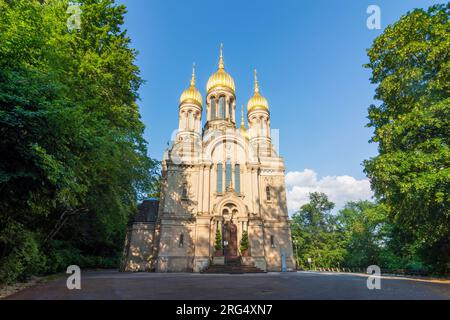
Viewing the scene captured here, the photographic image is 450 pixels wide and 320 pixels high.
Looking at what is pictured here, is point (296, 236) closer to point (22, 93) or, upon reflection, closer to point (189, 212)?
point (189, 212)

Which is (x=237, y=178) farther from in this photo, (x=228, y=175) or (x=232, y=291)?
(x=232, y=291)

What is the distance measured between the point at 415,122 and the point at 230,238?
17.8 m

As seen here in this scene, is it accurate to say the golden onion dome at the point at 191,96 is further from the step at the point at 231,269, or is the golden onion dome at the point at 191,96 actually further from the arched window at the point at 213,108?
the step at the point at 231,269

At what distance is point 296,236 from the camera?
54.7 metres

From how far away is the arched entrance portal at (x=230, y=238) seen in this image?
24770 millimetres

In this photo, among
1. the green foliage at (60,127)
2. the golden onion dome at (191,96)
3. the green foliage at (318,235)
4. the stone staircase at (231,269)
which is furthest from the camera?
the green foliage at (318,235)

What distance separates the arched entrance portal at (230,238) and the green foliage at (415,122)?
13.8 meters

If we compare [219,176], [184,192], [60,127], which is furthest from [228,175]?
[60,127]

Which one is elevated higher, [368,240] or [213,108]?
[213,108]

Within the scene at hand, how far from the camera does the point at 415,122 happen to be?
1238cm

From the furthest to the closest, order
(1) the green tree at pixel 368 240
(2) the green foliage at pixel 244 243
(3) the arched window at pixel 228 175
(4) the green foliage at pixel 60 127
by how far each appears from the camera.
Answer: (1) the green tree at pixel 368 240
(3) the arched window at pixel 228 175
(2) the green foliage at pixel 244 243
(4) the green foliage at pixel 60 127

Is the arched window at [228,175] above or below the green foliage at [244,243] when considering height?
above

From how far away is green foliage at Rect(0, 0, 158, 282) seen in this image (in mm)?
8234

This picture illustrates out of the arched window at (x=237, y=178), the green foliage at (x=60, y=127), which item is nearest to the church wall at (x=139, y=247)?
the green foliage at (x=60, y=127)
